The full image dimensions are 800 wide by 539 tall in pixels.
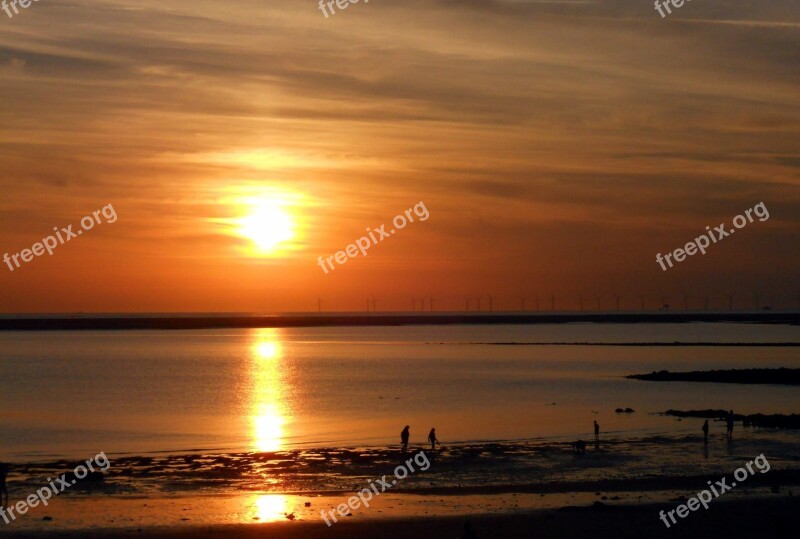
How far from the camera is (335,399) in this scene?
71688 millimetres

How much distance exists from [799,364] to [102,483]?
92.6 metres

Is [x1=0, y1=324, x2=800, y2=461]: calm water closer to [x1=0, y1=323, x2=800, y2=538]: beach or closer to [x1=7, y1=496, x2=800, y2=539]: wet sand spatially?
[x1=0, y1=323, x2=800, y2=538]: beach

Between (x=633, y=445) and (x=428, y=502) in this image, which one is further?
(x=633, y=445)

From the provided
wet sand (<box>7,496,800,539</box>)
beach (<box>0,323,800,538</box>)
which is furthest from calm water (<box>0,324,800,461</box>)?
wet sand (<box>7,496,800,539</box>)

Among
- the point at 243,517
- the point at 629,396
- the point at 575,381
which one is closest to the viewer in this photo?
the point at 243,517

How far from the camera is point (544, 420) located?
53.9m

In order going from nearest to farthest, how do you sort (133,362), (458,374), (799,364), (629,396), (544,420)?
1. (544,420)
2. (629,396)
3. (458,374)
4. (799,364)
5. (133,362)

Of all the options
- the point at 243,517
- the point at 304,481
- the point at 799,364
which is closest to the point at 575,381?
the point at 799,364

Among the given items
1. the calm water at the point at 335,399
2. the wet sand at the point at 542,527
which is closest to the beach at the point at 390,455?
the wet sand at the point at 542,527

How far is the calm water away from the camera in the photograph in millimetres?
47750

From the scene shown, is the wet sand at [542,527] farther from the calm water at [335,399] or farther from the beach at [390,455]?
the calm water at [335,399]

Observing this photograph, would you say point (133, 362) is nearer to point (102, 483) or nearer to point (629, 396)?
point (629, 396)

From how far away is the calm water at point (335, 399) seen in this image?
47750 mm

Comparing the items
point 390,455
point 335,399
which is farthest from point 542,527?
point 335,399
